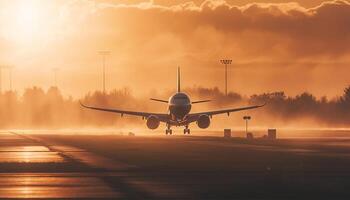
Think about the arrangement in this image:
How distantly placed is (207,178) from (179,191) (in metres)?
6.91

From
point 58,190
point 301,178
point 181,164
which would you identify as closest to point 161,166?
point 181,164

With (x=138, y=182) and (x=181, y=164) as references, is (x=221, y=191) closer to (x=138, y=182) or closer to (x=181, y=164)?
(x=138, y=182)

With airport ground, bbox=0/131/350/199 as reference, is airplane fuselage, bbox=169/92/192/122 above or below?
above

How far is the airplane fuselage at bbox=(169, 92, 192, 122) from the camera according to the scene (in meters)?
127

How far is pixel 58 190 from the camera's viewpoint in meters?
37.1

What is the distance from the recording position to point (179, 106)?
5010 inches

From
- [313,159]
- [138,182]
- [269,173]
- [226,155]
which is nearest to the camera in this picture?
[138,182]

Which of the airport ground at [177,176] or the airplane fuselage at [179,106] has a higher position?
the airplane fuselage at [179,106]

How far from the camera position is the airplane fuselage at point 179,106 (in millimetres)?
127400

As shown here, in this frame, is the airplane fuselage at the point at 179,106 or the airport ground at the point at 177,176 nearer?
the airport ground at the point at 177,176

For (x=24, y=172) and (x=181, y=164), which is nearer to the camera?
(x=24, y=172)

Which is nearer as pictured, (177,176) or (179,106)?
(177,176)

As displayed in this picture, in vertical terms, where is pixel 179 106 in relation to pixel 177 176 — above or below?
above

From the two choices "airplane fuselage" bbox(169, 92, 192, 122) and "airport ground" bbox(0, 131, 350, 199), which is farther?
"airplane fuselage" bbox(169, 92, 192, 122)
